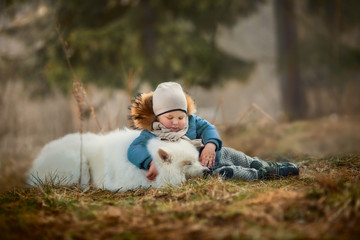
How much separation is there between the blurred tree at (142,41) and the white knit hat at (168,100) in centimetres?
439

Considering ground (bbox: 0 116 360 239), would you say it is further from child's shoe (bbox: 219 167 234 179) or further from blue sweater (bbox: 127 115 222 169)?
blue sweater (bbox: 127 115 222 169)

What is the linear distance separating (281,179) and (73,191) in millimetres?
1704

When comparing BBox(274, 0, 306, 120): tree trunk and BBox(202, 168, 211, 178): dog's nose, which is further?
BBox(274, 0, 306, 120): tree trunk

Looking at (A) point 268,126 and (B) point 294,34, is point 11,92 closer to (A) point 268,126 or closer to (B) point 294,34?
(A) point 268,126

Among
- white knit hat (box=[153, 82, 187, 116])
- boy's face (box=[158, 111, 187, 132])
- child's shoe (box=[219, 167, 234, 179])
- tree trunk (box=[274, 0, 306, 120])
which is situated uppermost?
tree trunk (box=[274, 0, 306, 120])

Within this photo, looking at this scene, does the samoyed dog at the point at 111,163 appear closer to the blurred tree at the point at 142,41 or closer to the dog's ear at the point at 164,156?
the dog's ear at the point at 164,156

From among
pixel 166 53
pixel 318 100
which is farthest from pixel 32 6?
pixel 318 100

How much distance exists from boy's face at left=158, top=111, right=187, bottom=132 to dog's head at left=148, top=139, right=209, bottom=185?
0.45 feet

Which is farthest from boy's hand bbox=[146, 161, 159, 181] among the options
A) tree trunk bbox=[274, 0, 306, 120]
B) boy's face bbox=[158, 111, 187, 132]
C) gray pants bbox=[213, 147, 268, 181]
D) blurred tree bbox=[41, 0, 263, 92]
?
tree trunk bbox=[274, 0, 306, 120]

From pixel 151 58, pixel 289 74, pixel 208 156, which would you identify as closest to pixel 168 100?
pixel 208 156

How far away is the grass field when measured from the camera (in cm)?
141

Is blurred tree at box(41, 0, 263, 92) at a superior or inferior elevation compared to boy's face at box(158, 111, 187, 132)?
superior

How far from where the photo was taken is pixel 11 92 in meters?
5.19

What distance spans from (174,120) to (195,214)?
1.06m
